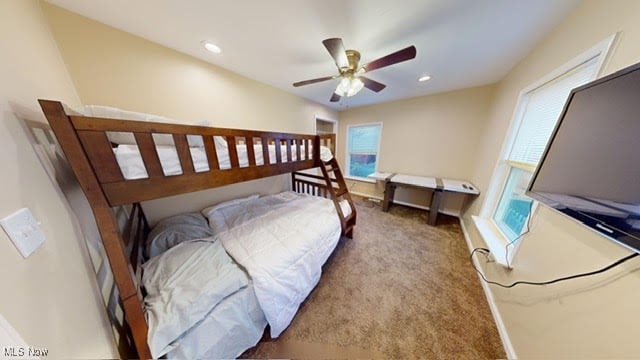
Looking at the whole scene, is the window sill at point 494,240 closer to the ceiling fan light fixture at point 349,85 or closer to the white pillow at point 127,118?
the ceiling fan light fixture at point 349,85

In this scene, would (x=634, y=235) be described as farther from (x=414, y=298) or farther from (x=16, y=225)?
(x=16, y=225)

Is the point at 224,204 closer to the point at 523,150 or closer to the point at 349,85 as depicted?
the point at 349,85

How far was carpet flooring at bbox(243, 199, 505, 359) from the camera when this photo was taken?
114cm

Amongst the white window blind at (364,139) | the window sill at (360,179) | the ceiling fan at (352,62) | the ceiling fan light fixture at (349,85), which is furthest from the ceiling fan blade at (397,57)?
the window sill at (360,179)

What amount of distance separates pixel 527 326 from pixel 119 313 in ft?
8.26

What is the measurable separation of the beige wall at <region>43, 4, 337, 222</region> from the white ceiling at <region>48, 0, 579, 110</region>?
0.10 metres

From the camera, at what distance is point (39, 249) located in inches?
23.0

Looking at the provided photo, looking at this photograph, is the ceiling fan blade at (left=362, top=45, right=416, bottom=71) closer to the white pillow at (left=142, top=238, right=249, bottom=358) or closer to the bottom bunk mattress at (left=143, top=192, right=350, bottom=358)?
the bottom bunk mattress at (left=143, top=192, right=350, bottom=358)

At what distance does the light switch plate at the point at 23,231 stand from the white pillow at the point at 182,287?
559 mm

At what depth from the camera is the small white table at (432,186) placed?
96.5 inches

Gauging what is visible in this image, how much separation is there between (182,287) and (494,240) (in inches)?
103

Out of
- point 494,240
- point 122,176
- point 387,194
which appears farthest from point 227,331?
point 387,194

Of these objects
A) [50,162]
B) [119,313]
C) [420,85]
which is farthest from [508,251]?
[50,162]

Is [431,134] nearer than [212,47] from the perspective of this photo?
No
